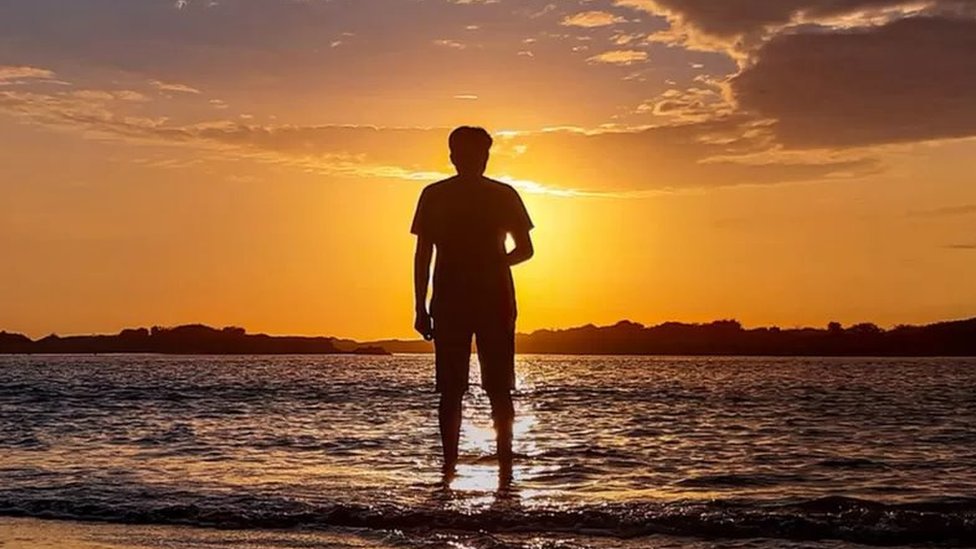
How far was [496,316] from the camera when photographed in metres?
7.82

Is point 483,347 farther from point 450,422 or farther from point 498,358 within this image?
point 450,422

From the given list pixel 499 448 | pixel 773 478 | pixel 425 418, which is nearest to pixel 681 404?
pixel 425 418

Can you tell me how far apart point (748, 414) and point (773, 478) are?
44.2 ft

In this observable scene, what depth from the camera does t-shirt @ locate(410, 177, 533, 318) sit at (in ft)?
25.7

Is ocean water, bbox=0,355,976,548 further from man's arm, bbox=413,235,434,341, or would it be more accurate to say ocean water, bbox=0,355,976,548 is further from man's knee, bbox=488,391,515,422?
man's arm, bbox=413,235,434,341

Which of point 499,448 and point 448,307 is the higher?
point 448,307

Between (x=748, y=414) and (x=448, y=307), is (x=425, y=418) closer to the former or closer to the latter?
(x=748, y=414)

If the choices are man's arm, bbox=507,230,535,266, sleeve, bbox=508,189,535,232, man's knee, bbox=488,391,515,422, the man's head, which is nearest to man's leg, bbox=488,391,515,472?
→ man's knee, bbox=488,391,515,422

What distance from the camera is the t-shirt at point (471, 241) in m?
7.83

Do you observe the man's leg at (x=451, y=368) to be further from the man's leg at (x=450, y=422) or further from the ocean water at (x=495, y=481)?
the ocean water at (x=495, y=481)

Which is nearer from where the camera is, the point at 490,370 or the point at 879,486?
the point at 490,370

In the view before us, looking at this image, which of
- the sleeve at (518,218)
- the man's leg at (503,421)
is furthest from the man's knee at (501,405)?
the sleeve at (518,218)

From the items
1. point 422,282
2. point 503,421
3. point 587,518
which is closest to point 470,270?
point 422,282

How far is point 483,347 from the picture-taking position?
25.7ft
